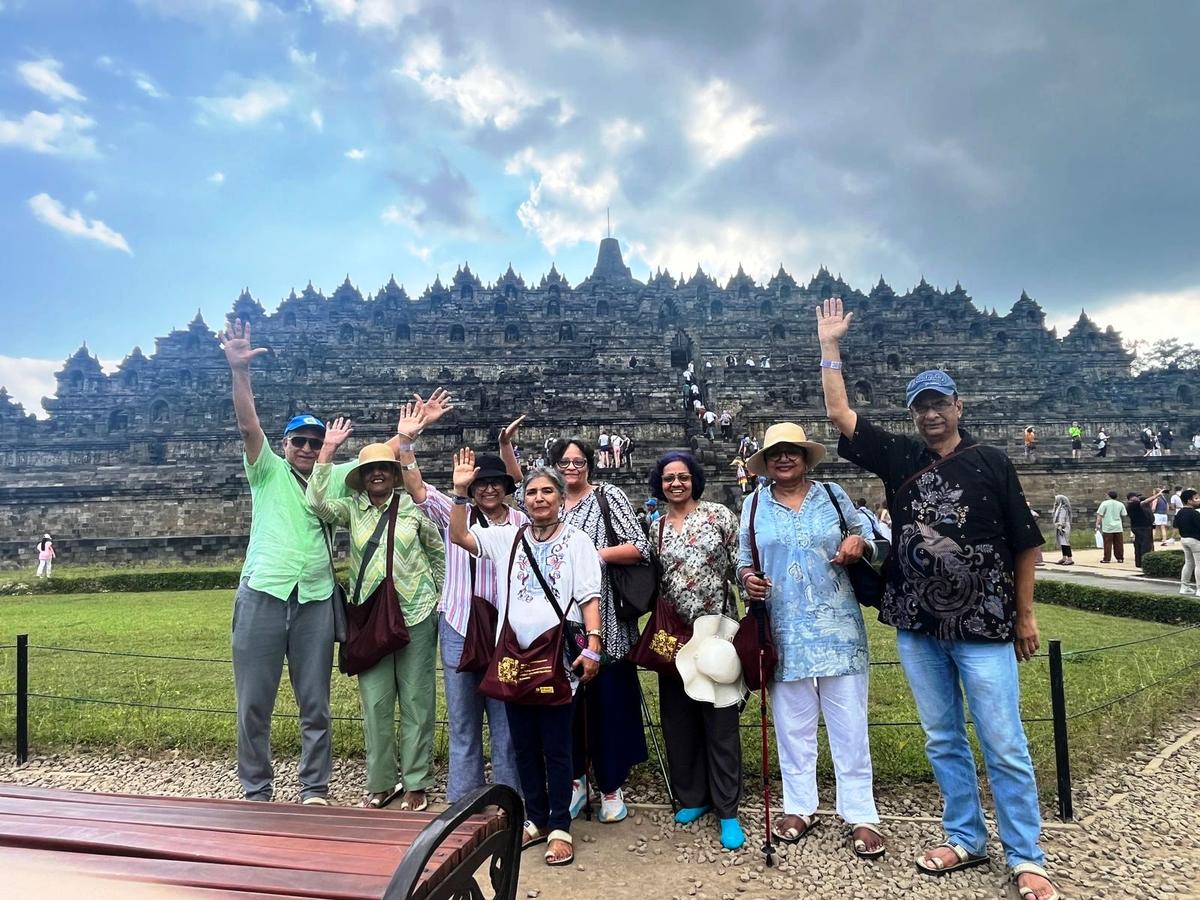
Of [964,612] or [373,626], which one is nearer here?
[964,612]

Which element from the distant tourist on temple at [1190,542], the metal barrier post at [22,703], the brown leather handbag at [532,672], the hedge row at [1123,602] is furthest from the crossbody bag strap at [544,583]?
the distant tourist on temple at [1190,542]

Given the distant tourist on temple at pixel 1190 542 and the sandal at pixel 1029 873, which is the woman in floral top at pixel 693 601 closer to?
the sandal at pixel 1029 873

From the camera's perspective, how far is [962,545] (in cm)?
296

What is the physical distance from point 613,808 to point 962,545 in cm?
226

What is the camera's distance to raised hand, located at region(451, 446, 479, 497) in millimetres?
3602

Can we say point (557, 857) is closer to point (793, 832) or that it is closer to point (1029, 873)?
point (793, 832)

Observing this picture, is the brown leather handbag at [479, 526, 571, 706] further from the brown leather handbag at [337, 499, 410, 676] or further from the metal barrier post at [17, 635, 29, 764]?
the metal barrier post at [17, 635, 29, 764]

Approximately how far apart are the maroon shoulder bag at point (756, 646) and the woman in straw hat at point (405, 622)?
1783 mm

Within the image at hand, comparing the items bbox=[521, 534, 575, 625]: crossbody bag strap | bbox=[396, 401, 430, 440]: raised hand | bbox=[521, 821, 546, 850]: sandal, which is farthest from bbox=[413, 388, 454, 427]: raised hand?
bbox=[521, 821, 546, 850]: sandal

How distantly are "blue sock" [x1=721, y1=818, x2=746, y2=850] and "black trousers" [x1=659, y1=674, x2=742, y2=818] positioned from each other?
4 cm

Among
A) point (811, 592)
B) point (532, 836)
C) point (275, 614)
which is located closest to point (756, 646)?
point (811, 592)

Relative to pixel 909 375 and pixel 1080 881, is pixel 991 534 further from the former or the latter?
pixel 909 375

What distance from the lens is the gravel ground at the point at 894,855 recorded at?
2988 millimetres

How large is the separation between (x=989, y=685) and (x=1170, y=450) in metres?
29.6
